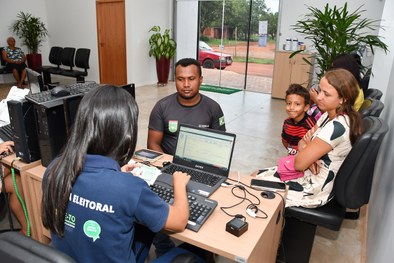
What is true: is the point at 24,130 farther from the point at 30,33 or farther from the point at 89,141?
the point at 30,33

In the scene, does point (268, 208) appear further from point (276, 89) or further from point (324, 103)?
point (276, 89)

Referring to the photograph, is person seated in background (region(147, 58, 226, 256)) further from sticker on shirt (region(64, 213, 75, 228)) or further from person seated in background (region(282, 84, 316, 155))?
sticker on shirt (region(64, 213, 75, 228))

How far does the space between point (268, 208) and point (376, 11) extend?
602 centimetres

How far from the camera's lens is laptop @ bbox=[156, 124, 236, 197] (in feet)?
5.31

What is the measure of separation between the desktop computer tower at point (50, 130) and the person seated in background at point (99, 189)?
2.23 ft

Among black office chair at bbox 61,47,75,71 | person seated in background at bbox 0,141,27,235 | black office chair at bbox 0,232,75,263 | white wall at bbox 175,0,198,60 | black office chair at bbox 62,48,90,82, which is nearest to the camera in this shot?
black office chair at bbox 0,232,75,263

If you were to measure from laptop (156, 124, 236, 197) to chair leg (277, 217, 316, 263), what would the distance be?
610mm

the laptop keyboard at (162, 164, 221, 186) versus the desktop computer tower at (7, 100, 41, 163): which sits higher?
the desktop computer tower at (7, 100, 41, 163)

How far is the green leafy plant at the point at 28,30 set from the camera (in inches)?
302

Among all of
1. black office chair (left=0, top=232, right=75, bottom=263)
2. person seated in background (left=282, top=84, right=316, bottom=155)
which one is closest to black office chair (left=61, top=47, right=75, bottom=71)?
person seated in background (left=282, top=84, right=316, bottom=155)

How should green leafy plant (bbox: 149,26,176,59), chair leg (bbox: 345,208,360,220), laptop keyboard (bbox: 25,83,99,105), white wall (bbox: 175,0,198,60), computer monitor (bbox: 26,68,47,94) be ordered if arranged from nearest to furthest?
laptop keyboard (bbox: 25,83,99,105) → computer monitor (bbox: 26,68,47,94) → chair leg (bbox: 345,208,360,220) → green leafy plant (bbox: 149,26,176,59) → white wall (bbox: 175,0,198,60)

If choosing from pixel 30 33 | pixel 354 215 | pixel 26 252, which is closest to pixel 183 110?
pixel 26 252

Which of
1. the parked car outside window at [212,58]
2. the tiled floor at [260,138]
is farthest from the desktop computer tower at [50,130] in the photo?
the parked car outside window at [212,58]

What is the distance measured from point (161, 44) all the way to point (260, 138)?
4221 millimetres
